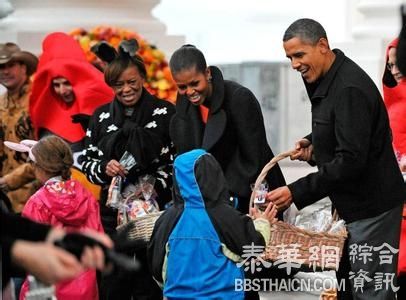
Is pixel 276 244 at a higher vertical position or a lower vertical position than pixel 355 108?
lower

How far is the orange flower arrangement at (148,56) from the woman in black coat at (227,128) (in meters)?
2.67

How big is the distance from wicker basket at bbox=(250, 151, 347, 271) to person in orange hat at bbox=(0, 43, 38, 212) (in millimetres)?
2331

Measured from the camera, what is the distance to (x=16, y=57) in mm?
9297

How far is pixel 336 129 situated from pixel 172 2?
472 inches

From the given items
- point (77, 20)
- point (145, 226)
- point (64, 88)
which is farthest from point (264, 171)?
point (77, 20)

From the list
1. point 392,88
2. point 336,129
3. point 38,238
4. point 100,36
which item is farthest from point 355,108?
point 100,36

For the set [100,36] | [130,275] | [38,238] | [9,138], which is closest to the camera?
[38,238]

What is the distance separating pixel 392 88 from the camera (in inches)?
316

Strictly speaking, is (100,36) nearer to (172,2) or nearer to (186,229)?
(186,229)

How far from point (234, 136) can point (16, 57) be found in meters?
2.53

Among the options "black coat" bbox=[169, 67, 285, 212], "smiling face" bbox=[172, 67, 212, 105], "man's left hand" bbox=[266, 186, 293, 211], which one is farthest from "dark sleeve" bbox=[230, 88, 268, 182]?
"man's left hand" bbox=[266, 186, 293, 211]

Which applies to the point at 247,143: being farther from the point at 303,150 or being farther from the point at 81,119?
the point at 81,119

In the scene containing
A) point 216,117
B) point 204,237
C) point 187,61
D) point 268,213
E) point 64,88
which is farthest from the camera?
point 64,88

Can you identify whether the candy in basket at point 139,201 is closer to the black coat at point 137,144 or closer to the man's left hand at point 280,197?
the black coat at point 137,144
